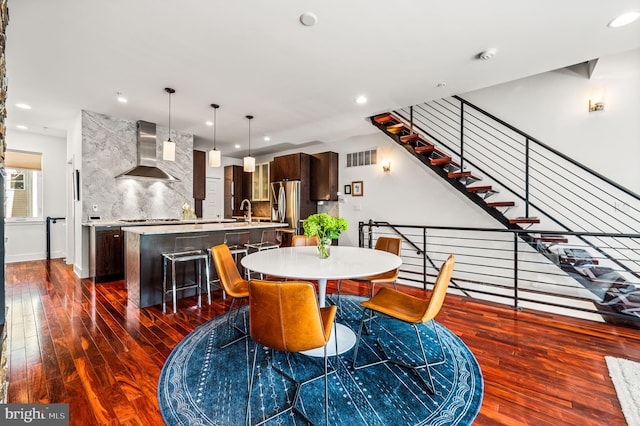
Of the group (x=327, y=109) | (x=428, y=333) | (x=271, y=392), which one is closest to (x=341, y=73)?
(x=327, y=109)

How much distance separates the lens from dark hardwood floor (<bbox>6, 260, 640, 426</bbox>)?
1.64 m

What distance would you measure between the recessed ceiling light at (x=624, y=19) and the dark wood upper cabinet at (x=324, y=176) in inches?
185

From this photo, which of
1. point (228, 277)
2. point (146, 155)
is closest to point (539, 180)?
point (228, 277)

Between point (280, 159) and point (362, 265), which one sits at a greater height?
point (280, 159)

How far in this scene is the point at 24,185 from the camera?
5727 millimetres

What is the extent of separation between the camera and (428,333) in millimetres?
2605

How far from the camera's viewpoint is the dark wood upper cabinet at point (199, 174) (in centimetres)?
673

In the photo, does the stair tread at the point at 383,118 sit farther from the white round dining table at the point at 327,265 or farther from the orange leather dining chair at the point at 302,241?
the white round dining table at the point at 327,265

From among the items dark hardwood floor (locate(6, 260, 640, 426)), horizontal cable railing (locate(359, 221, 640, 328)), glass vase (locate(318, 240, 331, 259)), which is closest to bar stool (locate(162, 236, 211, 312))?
dark hardwood floor (locate(6, 260, 640, 426))

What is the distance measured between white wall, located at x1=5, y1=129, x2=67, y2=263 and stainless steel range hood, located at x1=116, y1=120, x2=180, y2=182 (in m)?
2.55

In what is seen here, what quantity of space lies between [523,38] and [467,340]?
9.25 ft

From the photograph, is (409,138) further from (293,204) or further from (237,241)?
(237,241)

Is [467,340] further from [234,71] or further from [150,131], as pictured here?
[150,131]

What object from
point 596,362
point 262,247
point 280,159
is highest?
point 280,159
